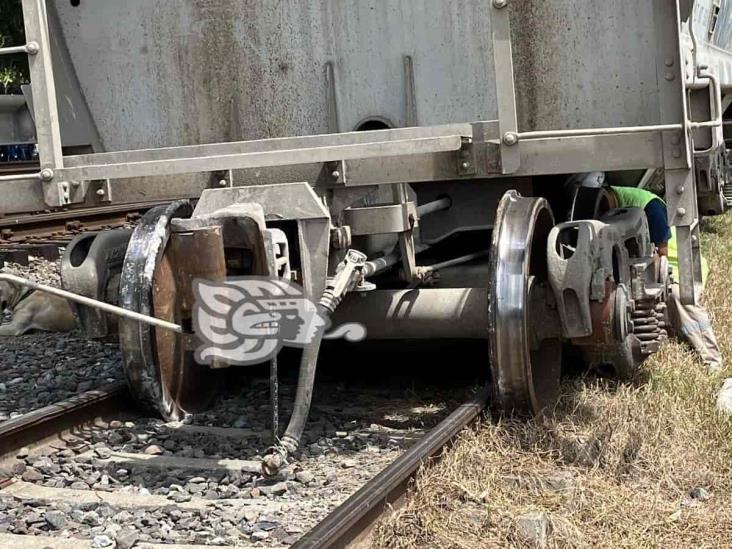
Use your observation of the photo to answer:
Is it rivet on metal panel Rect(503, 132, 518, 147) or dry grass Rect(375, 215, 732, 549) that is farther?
rivet on metal panel Rect(503, 132, 518, 147)

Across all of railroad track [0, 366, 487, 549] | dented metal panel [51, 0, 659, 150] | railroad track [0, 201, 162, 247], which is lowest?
railroad track [0, 366, 487, 549]

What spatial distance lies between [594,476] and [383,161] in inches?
63.9

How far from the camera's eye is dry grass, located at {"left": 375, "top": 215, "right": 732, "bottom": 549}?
10.4 ft

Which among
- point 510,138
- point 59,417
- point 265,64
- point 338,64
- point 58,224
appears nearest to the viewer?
point 510,138

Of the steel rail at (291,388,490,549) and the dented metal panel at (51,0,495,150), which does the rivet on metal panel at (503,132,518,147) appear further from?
the steel rail at (291,388,490,549)

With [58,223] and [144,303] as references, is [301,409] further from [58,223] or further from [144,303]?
[58,223]

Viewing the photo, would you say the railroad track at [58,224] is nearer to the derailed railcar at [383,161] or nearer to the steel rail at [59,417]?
the derailed railcar at [383,161]

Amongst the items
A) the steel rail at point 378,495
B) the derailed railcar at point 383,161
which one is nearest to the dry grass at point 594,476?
the steel rail at point 378,495

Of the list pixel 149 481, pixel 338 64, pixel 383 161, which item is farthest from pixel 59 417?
pixel 338 64

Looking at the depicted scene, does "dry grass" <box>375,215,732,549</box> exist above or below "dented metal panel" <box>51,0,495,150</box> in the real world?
below

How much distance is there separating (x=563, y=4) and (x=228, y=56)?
1.72 meters

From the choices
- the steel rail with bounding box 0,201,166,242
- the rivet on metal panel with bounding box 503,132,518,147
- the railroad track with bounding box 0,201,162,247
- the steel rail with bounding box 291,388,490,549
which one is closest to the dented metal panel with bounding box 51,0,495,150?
the rivet on metal panel with bounding box 503,132,518,147

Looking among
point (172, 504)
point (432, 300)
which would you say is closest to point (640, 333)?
point (432, 300)

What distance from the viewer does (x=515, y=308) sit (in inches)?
157
